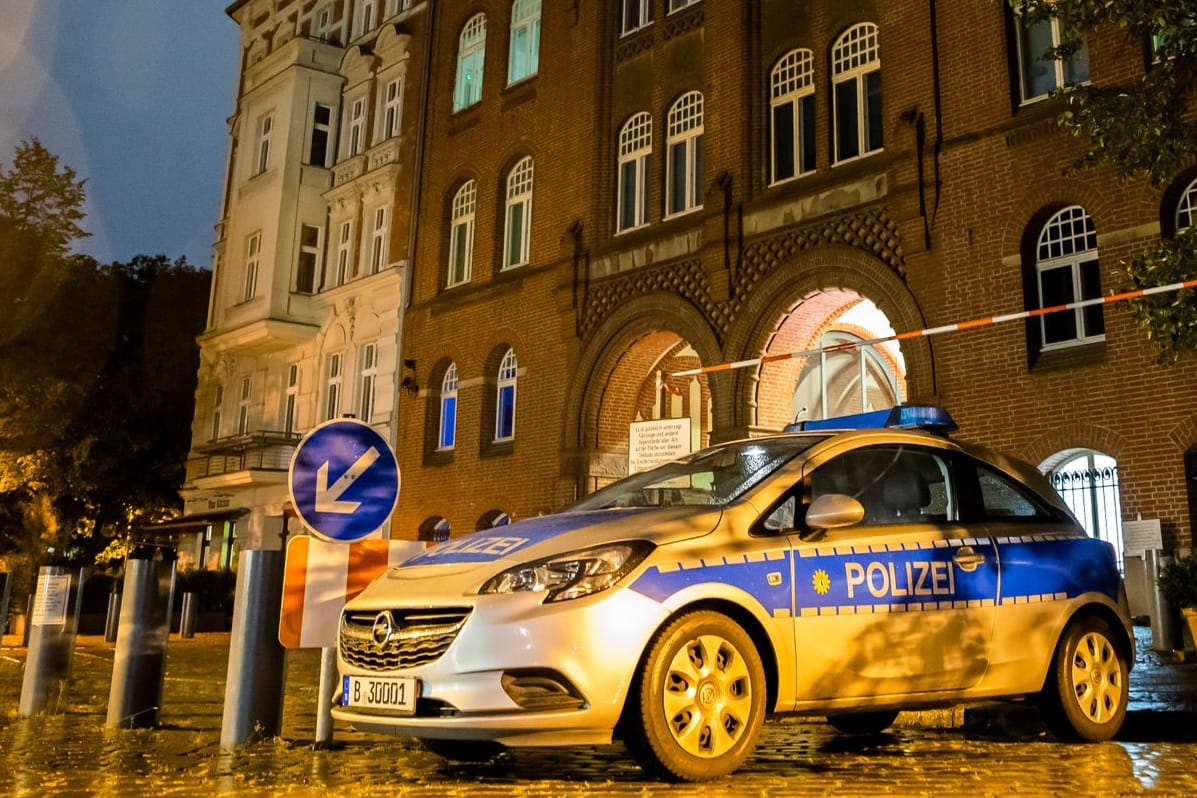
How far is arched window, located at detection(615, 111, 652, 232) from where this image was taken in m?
19.8

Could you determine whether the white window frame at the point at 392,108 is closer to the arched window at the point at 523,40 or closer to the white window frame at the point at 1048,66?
the arched window at the point at 523,40

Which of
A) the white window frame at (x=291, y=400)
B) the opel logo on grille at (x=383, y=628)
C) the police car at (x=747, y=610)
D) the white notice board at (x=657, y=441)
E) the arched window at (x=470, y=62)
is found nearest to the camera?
the police car at (x=747, y=610)

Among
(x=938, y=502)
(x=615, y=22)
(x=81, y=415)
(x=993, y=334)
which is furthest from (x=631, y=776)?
(x=81, y=415)

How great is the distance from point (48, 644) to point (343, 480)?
396 centimetres

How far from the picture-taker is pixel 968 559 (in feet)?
19.4

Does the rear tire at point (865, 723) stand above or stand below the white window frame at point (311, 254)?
below

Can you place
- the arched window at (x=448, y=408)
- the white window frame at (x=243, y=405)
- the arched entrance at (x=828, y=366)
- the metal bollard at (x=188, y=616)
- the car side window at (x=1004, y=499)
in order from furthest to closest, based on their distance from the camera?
the white window frame at (x=243, y=405) < the arched window at (x=448, y=408) < the metal bollard at (x=188, y=616) < the arched entrance at (x=828, y=366) < the car side window at (x=1004, y=499)

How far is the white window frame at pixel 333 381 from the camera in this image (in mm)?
25688

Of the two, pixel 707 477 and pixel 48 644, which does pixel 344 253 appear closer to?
pixel 48 644

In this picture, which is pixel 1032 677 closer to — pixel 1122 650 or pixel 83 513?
pixel 1122 650

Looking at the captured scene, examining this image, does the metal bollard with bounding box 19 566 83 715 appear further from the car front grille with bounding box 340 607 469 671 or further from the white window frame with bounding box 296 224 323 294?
the white window frame with bounding box 296 224 323 294

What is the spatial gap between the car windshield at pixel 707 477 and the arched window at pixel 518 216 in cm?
1594

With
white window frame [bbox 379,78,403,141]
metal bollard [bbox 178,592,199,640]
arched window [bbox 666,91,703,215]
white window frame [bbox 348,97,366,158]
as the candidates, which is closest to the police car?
arched window [bbox 666,91,703,215]

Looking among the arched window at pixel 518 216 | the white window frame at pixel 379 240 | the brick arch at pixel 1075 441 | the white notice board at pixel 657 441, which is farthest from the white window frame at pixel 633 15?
the brick arch at pixel 1075 441
